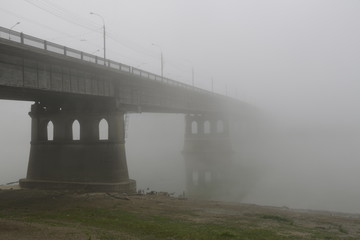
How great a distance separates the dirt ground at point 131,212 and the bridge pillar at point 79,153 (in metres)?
4.20

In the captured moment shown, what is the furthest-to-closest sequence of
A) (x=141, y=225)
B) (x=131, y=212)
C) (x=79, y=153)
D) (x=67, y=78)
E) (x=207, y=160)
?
(x=207, y=160), (x=79, y=153), (x=67, y=78), (x=131, y=212), (x=141, y=225)

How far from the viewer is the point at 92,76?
114ft

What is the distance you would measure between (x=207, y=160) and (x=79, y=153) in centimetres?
4546

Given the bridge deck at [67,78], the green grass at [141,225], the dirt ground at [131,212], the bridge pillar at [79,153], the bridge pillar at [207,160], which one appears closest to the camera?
the dirt ground at [131,212]

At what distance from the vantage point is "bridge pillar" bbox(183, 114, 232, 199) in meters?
45.6

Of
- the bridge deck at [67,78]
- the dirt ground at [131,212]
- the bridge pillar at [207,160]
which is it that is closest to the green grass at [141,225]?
the dirt ground at [131,212]

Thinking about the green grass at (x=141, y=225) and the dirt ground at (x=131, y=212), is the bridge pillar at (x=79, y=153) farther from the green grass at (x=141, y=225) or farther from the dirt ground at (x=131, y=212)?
the green grass at (x=141, y=225)

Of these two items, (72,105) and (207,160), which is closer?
(72,105)

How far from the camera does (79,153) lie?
36.1 m

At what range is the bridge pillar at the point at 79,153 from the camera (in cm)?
3500

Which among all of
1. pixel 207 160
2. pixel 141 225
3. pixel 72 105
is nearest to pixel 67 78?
pixel 72 105

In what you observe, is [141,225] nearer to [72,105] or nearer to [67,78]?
[67,78]

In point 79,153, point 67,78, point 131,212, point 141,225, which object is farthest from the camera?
point 79,153

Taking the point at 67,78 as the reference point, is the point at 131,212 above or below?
below
